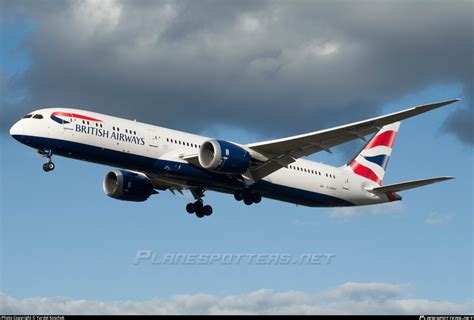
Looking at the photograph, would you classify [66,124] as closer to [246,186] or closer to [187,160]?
[187,160]

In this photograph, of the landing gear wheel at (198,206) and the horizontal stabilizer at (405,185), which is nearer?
the horizontal stabilizer at (405,185)

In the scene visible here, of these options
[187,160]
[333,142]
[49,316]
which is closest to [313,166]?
[333,142]

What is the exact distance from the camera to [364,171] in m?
53.2

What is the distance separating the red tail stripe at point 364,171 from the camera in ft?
174

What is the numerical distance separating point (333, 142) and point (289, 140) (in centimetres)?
226

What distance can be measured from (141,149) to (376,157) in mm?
18102

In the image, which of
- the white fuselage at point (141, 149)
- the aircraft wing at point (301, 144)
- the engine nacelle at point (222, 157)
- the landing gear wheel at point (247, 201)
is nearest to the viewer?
the aircraft wing at point (301, 144)

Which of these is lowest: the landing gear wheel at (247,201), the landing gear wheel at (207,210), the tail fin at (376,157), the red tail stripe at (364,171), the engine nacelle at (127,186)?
the landing gear wheel at (247,201)

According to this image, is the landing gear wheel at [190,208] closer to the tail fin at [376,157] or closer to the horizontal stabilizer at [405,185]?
the tail fin at [376,157]

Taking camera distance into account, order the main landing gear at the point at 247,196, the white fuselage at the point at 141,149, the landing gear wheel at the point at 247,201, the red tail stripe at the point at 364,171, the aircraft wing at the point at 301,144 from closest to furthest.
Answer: the aircraft wing at the point at 301,144, the white fuselage at the point at 141,149, the main landing gear at the point at 247,196, the landing gear wheel at the point at 247,201, the red tail stripe at the point at 364,171

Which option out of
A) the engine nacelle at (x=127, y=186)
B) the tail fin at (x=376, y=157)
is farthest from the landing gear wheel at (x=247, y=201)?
the tail fin at (x=376, y=157)

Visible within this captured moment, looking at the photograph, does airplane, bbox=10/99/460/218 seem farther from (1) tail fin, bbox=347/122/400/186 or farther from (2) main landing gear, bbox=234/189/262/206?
(1) tail fin, bbox=347/122/400/186

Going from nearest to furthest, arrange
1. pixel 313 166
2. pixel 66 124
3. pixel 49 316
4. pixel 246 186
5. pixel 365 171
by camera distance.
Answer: pixel 49 316 < pixel 66 124 < pixel 246 186 < pixel 313 166 < pixel 365 171

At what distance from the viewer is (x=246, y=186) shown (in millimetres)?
46219
